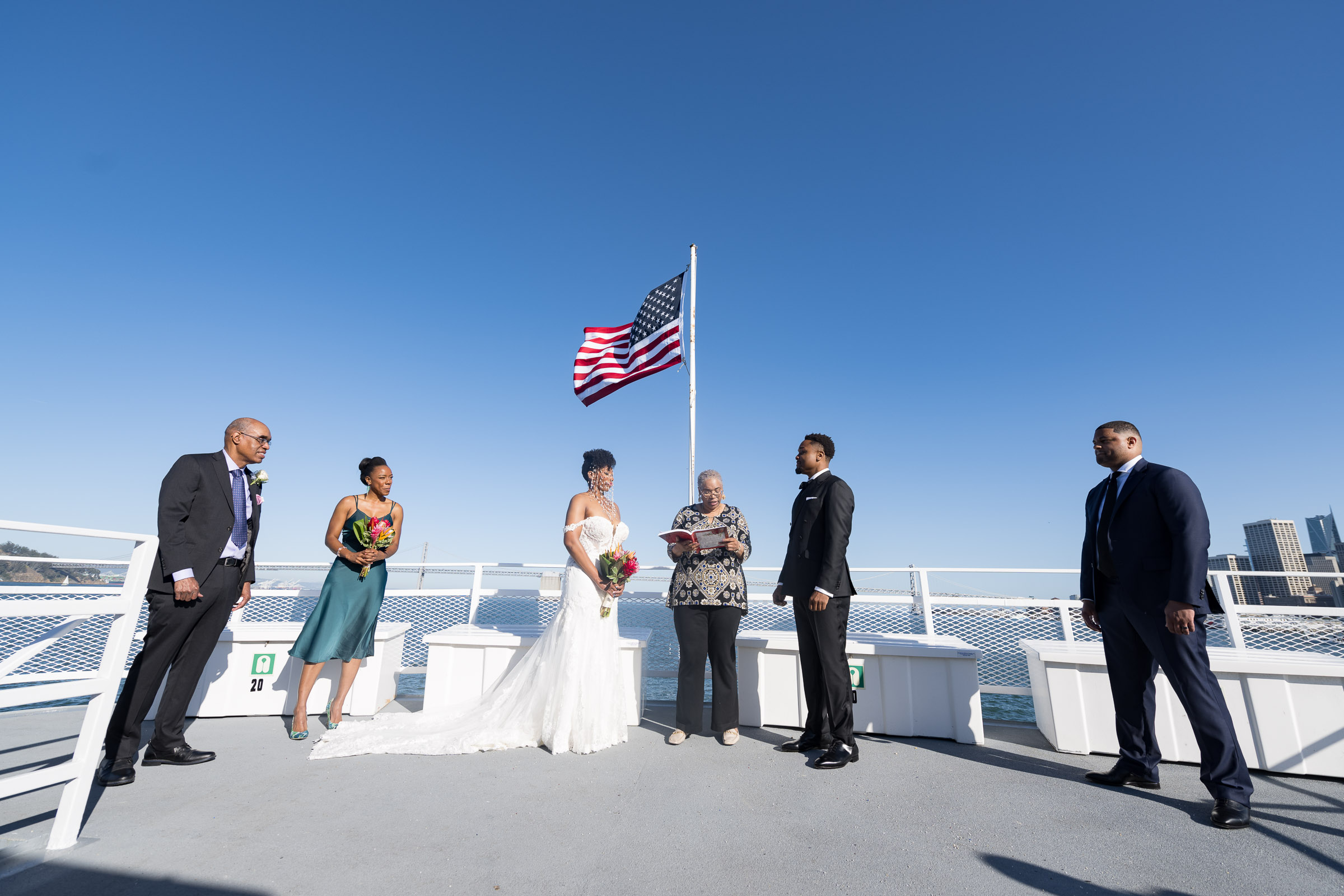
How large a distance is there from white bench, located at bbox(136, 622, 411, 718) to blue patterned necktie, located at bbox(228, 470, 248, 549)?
121 cm

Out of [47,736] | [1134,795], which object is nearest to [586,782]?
[1134,795]

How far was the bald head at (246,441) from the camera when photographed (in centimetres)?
342

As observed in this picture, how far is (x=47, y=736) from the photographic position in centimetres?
355

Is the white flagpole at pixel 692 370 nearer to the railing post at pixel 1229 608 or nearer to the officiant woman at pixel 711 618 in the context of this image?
the officiant woman at pixel 711 618

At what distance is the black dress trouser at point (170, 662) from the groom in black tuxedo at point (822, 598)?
3455mm

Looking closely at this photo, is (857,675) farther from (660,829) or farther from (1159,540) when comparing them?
(660,829)

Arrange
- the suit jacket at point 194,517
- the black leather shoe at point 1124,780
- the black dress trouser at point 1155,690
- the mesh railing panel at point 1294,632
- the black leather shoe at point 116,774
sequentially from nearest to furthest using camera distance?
the black dress trouser at point 1155,690 < the black leather shoe at point 116,774 < the black leather shoe at point 1124,780 < the suit jacket at point 194,517 < the mesh railing panel at point 1294,632

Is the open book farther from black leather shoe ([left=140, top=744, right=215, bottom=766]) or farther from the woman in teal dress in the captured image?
black leather shoe ([left=140, top=744, right=215, bottom=766])

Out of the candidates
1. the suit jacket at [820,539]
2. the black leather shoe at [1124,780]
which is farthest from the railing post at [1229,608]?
the suit jacket at [820,539]

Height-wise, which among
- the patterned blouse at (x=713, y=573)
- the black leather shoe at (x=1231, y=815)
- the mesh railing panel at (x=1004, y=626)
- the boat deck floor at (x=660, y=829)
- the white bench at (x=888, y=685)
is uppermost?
the patterned blouse at (x=713, y=573)

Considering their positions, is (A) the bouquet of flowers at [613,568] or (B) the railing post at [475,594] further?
(B) the railing post at [475,594]

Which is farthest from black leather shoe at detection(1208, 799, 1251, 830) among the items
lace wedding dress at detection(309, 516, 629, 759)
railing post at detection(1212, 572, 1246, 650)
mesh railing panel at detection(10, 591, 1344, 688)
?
lace wedding dress at detection(309, 516, 629, 759)

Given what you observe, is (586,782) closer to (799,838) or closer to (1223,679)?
(799,838)

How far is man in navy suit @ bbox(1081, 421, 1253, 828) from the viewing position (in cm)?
256
